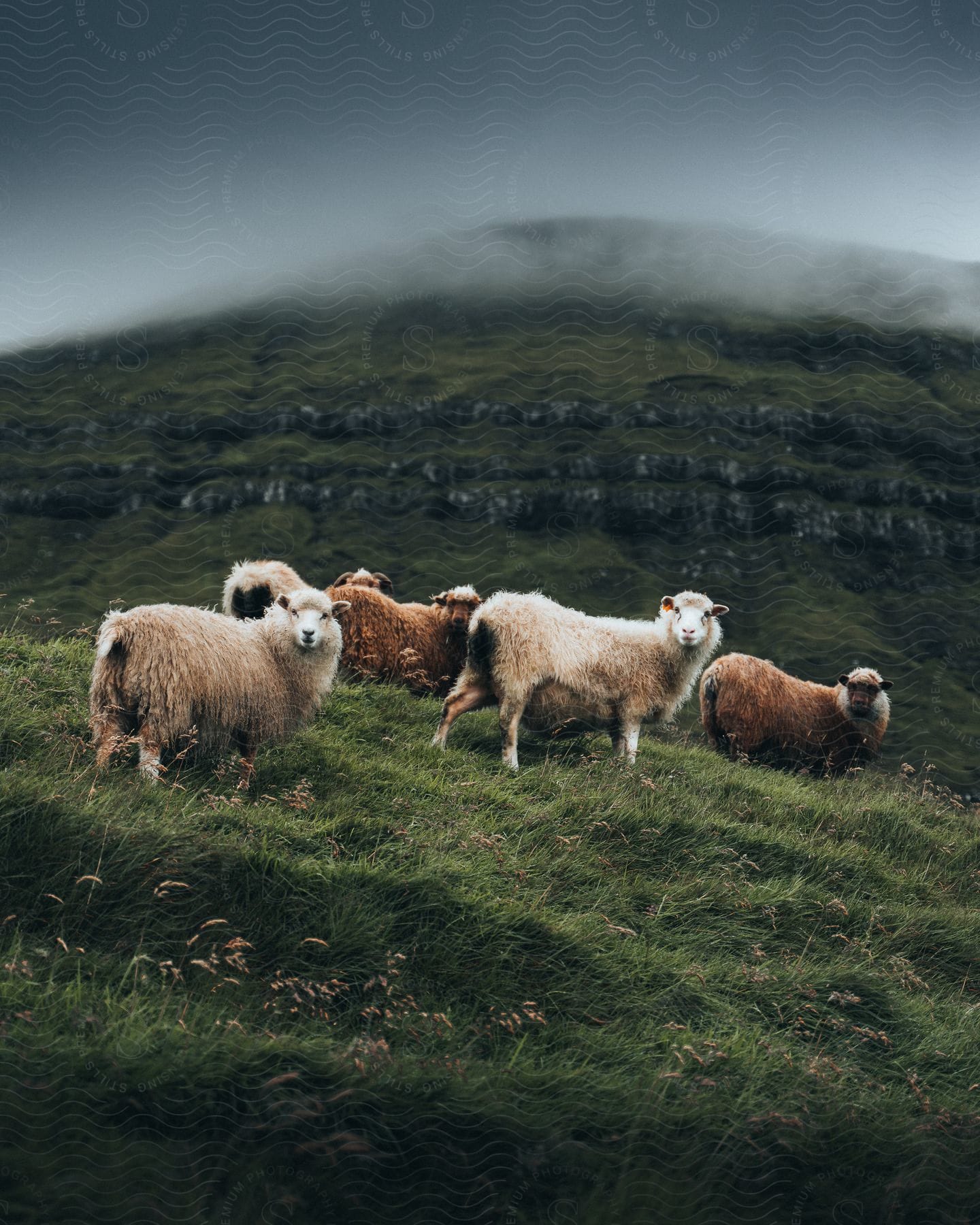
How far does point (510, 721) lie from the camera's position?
1086 cm

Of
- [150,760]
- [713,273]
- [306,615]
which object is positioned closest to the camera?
[150,760]

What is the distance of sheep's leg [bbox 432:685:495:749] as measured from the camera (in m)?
11.1

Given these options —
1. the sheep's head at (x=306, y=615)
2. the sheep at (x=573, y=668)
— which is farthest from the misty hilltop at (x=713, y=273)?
the sheep's head at (x=306, y=615)

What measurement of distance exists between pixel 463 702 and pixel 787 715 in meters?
6.49

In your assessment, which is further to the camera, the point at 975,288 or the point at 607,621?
the point at 975,288

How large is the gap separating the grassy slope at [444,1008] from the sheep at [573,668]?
2.24 meters

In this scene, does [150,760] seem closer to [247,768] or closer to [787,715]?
[247,768]

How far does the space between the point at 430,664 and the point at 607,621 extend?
2.88 meters

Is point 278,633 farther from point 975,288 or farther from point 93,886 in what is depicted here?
point 975,288

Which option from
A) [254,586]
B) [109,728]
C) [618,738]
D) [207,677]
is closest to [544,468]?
[254,586]

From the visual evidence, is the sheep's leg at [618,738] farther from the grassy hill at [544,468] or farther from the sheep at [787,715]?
the grassy hill at [544,468]

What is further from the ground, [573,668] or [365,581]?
[365,581]

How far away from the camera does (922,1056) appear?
6320 mm

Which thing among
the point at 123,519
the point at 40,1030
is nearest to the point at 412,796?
the point at 40,1030
